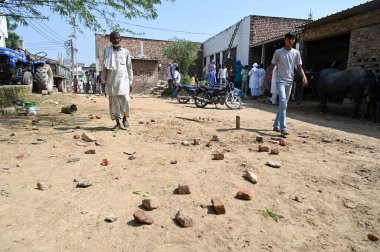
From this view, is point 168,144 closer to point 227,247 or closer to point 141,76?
point 227,247

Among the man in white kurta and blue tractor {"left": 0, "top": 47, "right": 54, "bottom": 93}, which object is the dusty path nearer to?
the man in white kurta

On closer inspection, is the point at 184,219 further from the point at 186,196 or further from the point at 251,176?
the point at 251,176

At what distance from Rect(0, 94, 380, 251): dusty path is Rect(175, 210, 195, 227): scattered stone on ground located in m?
0.04

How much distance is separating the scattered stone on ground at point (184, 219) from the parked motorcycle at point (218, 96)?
8.33 m

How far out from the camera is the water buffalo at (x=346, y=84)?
798 centimetres

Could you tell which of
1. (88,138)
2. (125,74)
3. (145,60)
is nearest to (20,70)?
(125,74)

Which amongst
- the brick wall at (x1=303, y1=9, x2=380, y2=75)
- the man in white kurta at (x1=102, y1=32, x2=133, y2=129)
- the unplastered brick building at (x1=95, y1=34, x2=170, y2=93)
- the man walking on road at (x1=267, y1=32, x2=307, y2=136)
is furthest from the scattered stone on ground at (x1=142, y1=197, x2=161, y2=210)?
the unplastered brick building at (x1=95, y1=34, x2=170, y2=93)

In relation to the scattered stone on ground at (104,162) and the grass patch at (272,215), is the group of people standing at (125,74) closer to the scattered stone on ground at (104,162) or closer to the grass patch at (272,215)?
the scattered stone on ground at (104,162)

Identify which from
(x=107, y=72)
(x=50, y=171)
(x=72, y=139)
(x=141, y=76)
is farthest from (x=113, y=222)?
(x=141, y=76)

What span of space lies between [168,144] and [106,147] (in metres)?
0.88

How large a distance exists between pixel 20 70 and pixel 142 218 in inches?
401

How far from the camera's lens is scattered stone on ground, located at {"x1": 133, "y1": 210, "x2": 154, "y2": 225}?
6.59ft

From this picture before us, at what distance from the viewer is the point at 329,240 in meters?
1.94

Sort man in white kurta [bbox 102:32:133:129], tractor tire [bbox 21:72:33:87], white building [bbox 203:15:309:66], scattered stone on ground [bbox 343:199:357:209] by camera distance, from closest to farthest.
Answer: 1. scattered stone on ground [bbox 343:199:357:209]
2. man in white kurta [bbox 102:32:133:129]
3. tractor tire [bbox 21:72:33:87]
4. white building [bbox 203:15:309:66]
